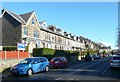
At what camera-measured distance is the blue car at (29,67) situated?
23.2m

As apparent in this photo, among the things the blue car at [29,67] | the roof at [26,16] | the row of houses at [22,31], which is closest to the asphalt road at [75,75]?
the blue car at [29,67]

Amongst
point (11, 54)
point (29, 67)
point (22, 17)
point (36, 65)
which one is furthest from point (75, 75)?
point (22, 17)

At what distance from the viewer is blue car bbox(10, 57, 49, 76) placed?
76.0 ft

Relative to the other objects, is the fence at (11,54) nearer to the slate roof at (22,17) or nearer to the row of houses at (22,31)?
the row of houses at (22,31)

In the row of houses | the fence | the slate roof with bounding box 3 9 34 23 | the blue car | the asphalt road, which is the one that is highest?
the slate roof with bounding box 3 9 34 23

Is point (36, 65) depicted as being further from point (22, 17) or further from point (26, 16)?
point (22, 17)

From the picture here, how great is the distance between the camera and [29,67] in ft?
77.6

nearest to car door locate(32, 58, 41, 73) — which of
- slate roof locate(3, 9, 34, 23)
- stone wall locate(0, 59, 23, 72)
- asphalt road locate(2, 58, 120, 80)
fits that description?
asphalt road locate(2, 58, 120, 80)

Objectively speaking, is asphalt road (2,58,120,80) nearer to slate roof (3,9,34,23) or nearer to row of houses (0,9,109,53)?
row of houses (0,9,109,53)

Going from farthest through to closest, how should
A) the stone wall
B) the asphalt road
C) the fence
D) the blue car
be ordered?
the fence
the stone wall
the blue car
the asphalt road

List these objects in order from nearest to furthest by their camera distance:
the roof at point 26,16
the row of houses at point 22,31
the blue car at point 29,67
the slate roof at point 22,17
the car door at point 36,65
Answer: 1. the blue car at point 29,67
2. the car door at point 36,65
3. the row of houses at point 22,31
4. the slate roof at point 22,17
5. the roof at point 26,16

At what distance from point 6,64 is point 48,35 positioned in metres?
43.2

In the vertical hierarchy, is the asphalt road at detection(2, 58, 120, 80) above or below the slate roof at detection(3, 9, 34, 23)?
below

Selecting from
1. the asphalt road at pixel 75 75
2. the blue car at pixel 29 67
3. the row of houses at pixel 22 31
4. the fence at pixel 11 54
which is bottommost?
the asphalt road at pixel 75 75
